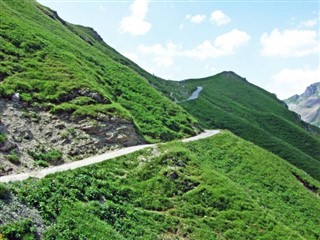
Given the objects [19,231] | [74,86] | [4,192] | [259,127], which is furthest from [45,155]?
[259,127]

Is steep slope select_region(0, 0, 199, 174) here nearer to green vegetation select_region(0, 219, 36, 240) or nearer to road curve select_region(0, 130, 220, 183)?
road curve select_region(0, 130, 220, 183)

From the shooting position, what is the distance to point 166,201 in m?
Result: 42.8

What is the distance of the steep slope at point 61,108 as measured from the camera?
47.8 metres

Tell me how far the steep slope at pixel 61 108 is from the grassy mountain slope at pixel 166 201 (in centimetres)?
690

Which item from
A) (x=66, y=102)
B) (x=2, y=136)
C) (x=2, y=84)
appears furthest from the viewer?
(x=66, y=102)

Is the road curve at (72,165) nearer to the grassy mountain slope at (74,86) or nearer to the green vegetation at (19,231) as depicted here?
the green vegetation at (19,231)

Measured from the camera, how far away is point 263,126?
456 feet

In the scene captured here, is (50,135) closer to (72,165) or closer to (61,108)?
(61,108)

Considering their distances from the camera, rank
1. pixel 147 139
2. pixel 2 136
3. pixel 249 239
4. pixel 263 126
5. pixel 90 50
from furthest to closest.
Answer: pixel 263 126
pixel 90 50
pixel 147 139
pixel 2 136
pixel 249 239

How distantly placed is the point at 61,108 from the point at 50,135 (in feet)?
20.6

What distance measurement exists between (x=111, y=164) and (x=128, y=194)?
604cm

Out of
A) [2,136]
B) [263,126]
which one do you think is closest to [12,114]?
[2,136]

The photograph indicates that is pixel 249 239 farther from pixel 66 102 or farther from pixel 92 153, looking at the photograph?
pixel 66 102

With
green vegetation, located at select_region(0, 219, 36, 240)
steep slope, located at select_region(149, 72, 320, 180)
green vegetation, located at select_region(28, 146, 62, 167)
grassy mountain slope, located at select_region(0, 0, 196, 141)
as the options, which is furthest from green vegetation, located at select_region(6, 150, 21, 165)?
steep slope, located at select_region(149, 72, 320, 180)
